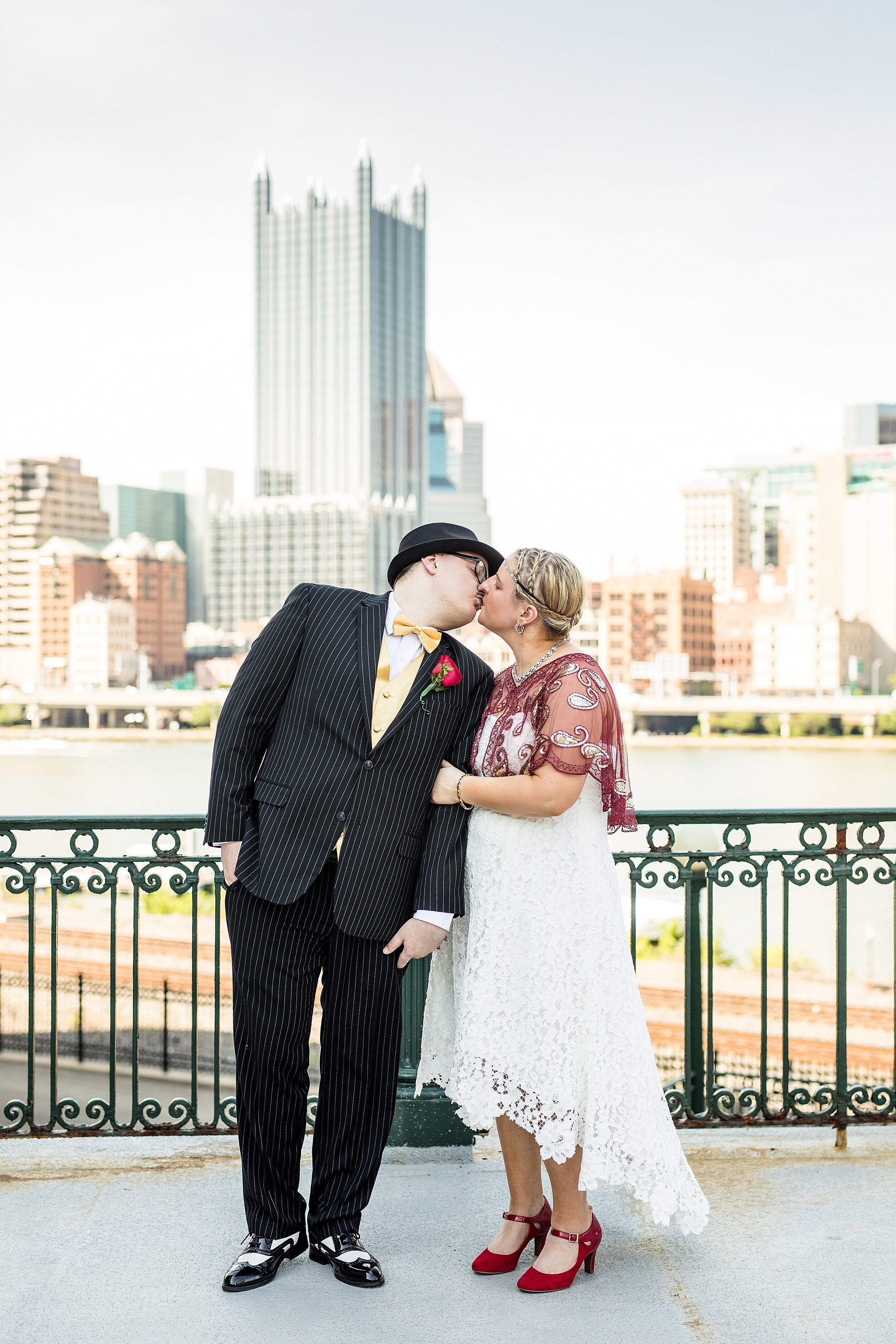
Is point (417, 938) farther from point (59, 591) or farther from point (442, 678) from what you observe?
point (59, 591)

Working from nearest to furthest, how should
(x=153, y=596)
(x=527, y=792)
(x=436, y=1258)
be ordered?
1. (x=527, y=792)
2. (x=436, y=1258)
3. (x=153, y=596)

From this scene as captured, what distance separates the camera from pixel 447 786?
7.77 ft

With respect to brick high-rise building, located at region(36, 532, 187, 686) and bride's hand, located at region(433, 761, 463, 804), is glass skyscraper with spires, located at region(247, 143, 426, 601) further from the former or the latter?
bride's hand, located at region(433, 761, 463, 804)

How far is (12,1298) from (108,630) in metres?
89.6

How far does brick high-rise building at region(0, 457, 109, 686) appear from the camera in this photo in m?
91.3

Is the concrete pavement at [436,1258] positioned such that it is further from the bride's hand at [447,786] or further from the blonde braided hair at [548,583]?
the blonde braided hair at [548,583]

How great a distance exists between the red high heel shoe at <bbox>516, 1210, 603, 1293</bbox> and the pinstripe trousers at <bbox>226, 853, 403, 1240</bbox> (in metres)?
0.36

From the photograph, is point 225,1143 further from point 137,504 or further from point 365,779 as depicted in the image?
point 137,504

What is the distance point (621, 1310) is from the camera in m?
2.23

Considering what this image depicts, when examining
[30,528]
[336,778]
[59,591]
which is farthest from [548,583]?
[30,528]

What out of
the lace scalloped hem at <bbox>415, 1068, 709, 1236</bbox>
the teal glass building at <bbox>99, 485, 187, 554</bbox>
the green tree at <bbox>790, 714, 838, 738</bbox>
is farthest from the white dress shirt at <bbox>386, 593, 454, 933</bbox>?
the teal glass building at <bbox>99, 485, 187, 554</bbox>

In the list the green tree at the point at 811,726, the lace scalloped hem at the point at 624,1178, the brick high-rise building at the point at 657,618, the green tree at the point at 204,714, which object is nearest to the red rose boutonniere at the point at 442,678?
the lace scalloped hem at the point at 624,1178

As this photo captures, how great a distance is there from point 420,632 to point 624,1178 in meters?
1.15

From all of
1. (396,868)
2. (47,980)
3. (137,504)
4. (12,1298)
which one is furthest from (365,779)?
(137,504)
